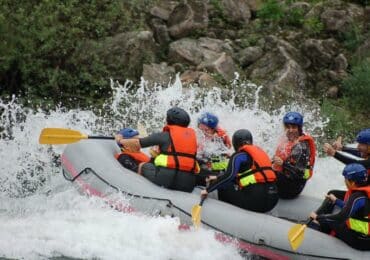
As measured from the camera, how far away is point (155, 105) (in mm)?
10609

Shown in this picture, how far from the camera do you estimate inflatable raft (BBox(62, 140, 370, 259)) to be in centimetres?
642

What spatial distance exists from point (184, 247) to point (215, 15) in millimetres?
7816

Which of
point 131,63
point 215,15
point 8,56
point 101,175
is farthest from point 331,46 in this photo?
point 101,175

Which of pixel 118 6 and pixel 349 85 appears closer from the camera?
pixel 349 85

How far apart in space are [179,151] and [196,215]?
78cm

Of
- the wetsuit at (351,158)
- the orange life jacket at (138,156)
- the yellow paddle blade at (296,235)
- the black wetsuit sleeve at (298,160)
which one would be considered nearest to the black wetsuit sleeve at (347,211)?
the yellow paddle blade at (296,235)

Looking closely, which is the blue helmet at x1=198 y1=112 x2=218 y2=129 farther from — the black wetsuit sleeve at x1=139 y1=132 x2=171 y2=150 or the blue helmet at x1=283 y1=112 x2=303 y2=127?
the blue helmet at x1=283 y1=112 x2=303 y2=127

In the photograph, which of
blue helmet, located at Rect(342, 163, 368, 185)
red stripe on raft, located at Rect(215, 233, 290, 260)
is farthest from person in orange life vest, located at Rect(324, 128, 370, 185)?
red stripe on raft, located at Rect(215, 233, 290, 260)

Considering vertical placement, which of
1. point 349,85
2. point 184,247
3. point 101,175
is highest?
point 349,85

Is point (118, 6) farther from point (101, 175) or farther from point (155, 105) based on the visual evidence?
point (101, 175)

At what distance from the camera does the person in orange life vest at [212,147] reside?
7.88 metres

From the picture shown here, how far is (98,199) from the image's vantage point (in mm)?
7359

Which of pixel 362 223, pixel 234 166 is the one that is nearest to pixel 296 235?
pixel 362 223

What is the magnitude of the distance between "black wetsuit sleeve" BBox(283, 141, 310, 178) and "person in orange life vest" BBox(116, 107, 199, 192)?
3.41 feet
